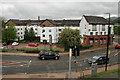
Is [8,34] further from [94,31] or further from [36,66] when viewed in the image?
[94,31]

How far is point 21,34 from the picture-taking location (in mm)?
59344

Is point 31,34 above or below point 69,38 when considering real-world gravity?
above

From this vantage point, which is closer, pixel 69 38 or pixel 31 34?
pixel 69 38

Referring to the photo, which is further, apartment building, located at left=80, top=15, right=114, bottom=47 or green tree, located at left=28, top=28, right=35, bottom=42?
green tree, located at left=28, top=28, right=35, bottom=42

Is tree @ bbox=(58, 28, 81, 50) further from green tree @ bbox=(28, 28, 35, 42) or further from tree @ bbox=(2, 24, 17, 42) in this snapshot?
tree @ bbox=(2, 24, 17, 42)

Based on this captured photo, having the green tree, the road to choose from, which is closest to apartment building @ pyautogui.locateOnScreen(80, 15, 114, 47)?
the road

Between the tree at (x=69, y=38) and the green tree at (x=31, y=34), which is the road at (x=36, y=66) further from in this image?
the green tree at (x=31, y=34)

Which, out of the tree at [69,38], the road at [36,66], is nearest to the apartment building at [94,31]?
the tree at [69,38]

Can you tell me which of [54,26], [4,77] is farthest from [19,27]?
[4,77]

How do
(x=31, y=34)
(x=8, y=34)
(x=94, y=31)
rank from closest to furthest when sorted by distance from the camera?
(x=94, y=31), (x=8, y=34), (x=31, y=34)

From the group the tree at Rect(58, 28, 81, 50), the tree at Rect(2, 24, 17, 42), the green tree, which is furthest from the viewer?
the green tree

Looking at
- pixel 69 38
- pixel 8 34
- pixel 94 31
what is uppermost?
pixel 94 31

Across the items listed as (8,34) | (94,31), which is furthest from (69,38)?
(8,34)

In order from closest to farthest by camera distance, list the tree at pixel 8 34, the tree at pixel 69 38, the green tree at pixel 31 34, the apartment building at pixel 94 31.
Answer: the tree at pixel 69 38 → the apartment building at pixel 94 31 → the tree at pixel 8 34 → the green tree at pixel 31 34
